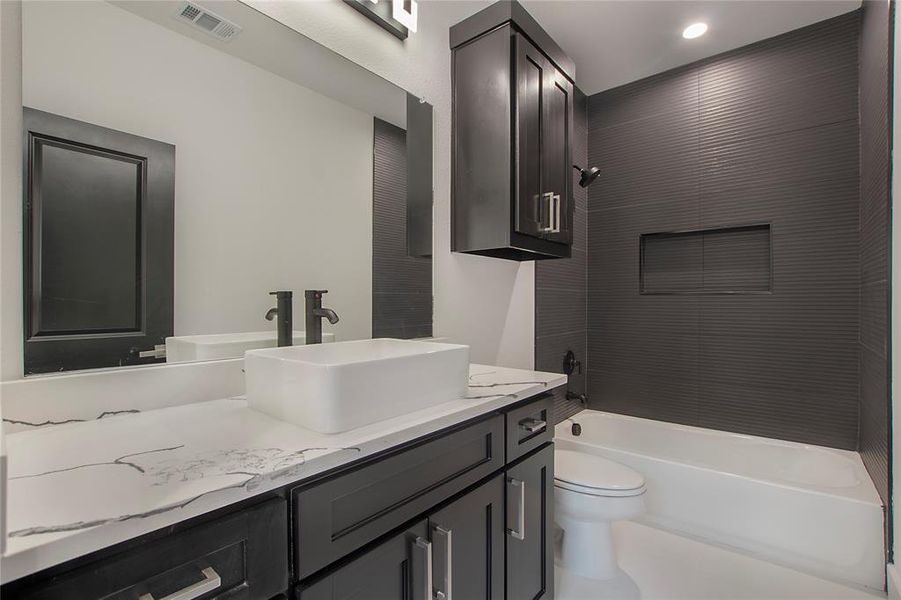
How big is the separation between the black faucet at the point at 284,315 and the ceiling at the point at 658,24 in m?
1.83

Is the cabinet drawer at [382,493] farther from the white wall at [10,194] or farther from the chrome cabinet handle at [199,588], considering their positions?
the white wall at [10,194]

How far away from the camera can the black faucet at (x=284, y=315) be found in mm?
1215

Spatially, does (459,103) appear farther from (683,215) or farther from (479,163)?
(683,215)

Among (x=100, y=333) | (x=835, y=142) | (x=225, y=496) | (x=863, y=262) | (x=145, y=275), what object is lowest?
(x=225, y=496)

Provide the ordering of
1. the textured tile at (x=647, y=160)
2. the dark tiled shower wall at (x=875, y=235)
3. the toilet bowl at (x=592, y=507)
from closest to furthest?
the dark tiled shower wall at (x=875, y=235) → the toilet bowl at (x=592, y=507) → the textured tile at (x=647, y=160)

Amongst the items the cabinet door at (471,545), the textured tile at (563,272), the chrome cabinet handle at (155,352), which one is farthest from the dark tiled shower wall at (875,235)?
the chrome cabinet handle at (155,352)

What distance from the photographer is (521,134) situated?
163cm

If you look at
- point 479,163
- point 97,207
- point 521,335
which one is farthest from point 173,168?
point 521,335

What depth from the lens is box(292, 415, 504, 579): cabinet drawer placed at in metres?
0.69

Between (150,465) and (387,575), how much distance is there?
0.47 metres

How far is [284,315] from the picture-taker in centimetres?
123

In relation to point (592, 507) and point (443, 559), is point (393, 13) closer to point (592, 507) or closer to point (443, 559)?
point (443, 559)

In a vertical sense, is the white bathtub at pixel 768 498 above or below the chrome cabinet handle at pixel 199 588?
below

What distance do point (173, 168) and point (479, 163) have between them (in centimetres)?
108
